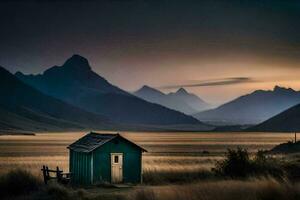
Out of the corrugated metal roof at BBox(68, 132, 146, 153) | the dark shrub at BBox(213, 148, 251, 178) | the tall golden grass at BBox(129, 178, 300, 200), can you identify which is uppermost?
the corrugated metal roof at BBox(68, 132, 146, 153)

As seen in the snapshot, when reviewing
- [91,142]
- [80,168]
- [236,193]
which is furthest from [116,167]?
[236,193]

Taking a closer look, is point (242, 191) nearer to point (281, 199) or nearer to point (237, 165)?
point (281, 199)

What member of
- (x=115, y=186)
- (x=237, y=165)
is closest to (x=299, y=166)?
(x=237, y=165)

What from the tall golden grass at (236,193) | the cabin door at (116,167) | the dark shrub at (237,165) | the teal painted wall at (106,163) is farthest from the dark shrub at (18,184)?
the tall golden grass at (236,193)

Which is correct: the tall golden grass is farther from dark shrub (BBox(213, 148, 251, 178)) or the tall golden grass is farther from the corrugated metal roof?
the corrugated metal roof

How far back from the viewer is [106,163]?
116ft

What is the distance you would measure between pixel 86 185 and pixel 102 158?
2416 mm

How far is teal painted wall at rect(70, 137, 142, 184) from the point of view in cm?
3500

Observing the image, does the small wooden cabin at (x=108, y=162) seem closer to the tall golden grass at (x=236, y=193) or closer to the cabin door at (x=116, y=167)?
the cabin door at (x=116, y=167)

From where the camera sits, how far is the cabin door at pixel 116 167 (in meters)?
35.4

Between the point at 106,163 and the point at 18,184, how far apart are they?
6338 millimetres

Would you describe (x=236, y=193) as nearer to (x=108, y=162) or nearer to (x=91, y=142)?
(x=108, y=162)

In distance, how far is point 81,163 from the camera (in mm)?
36312

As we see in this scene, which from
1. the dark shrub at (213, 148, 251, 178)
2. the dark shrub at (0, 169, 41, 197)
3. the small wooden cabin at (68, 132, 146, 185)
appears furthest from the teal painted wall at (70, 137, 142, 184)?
the dark shrub at (213, 148, 251, 178)
